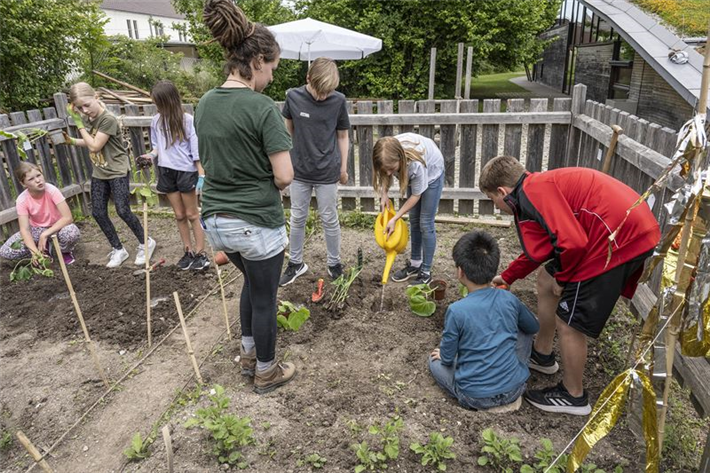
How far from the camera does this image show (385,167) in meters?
3.48

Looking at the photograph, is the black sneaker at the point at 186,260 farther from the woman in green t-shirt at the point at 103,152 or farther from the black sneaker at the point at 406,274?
the black sneaker at the point at 406,274

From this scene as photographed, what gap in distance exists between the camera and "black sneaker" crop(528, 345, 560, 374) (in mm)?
3018

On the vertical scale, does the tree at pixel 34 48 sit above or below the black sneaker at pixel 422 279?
above

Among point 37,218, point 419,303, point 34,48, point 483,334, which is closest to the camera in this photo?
point 483,334

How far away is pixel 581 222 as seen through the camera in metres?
2.37

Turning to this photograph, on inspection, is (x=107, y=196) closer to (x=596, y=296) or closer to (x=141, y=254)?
(x=141, y=254)

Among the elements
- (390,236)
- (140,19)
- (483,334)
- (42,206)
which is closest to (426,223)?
(390,236)

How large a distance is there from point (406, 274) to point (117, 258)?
9.20 feet

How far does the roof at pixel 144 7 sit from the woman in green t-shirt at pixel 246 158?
1523 inches

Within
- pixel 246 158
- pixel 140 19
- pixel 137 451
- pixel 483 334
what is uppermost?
pixel 140 19

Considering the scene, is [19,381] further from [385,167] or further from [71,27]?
[71,27]

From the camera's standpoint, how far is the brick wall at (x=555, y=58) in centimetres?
1877

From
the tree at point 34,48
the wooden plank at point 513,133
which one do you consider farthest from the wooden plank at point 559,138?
the tree at point 34,48

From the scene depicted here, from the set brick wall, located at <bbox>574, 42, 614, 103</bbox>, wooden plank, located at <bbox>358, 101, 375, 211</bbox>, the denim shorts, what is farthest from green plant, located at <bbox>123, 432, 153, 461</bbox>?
brick wall, located at <bbox>574, 42, 614, 103</bbox>
